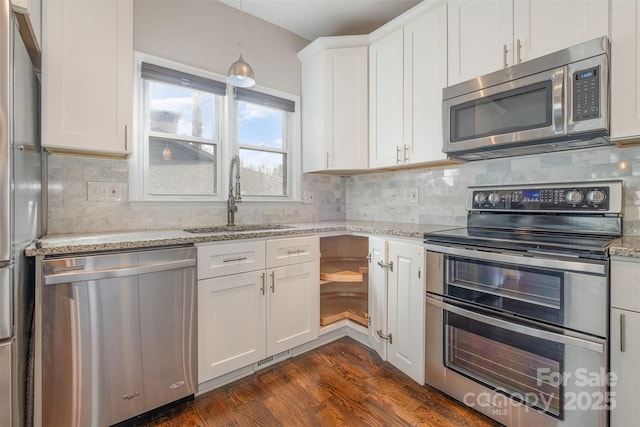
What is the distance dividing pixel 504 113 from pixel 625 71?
A: 486 mm

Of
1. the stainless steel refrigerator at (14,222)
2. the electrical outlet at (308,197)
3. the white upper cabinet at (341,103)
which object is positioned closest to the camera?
the stainless steel refrigerator at (14,222)

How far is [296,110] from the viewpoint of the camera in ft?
9.31

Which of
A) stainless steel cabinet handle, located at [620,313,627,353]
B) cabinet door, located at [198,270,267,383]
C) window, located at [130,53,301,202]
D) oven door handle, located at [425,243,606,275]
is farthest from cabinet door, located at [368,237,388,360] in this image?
stainless steel cabinet handle, located at [620,313,627,353]

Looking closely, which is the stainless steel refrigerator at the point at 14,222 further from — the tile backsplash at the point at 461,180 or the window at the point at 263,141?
the tile backsplash at the point at 461,180

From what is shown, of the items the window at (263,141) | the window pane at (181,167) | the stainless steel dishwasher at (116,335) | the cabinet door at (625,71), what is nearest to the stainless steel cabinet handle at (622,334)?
the cabinet door at (625,71)

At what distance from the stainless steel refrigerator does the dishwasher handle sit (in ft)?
0.38

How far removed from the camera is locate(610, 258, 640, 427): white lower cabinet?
116 cm

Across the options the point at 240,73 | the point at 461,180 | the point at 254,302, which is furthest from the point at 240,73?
the point at 461,180

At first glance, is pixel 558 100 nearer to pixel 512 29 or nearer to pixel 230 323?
pixel 512 29

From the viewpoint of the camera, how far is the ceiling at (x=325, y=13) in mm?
2398

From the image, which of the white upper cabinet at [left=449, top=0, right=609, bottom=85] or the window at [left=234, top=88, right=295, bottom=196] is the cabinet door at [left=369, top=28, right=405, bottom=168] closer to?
the white upper cabinet at [left=449, top=0, right=609, bottom=85]

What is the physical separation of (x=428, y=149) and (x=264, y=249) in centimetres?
133

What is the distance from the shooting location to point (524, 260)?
55.4 inches

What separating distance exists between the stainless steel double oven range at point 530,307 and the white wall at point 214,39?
1987mm
